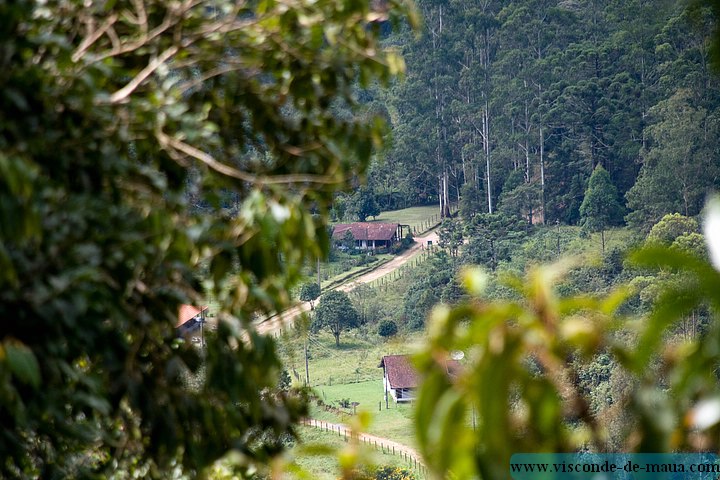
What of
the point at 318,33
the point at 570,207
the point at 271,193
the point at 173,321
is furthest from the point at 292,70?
the point at 570,207

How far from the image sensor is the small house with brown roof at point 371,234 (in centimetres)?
2950

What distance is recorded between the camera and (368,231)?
29734mm

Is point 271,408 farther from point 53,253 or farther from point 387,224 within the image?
point 387,224

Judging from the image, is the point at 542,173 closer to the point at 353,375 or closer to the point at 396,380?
the point at 353,375

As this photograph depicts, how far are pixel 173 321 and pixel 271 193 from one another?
0.65ft

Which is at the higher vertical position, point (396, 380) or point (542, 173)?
point (542, 173)

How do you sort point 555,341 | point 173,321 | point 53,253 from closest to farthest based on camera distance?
1. point 555,341
2. point 53,253
3. point 173,321

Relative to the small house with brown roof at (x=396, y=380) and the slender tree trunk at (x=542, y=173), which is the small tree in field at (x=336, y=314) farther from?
the slender tree trunk at (x=542, y=173)

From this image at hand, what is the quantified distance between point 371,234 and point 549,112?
21.2 feet

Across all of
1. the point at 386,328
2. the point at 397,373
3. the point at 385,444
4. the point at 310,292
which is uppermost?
the point at 385,444

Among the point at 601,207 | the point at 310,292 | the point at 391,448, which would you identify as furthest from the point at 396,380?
the point at 601,207

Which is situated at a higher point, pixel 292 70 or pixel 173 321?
pixel 292 70

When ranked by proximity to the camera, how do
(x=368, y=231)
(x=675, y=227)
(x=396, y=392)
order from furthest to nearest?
(x=368, y=231)
(x=675, y=227)
(x=396, y=392)

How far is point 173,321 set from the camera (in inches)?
47.2
